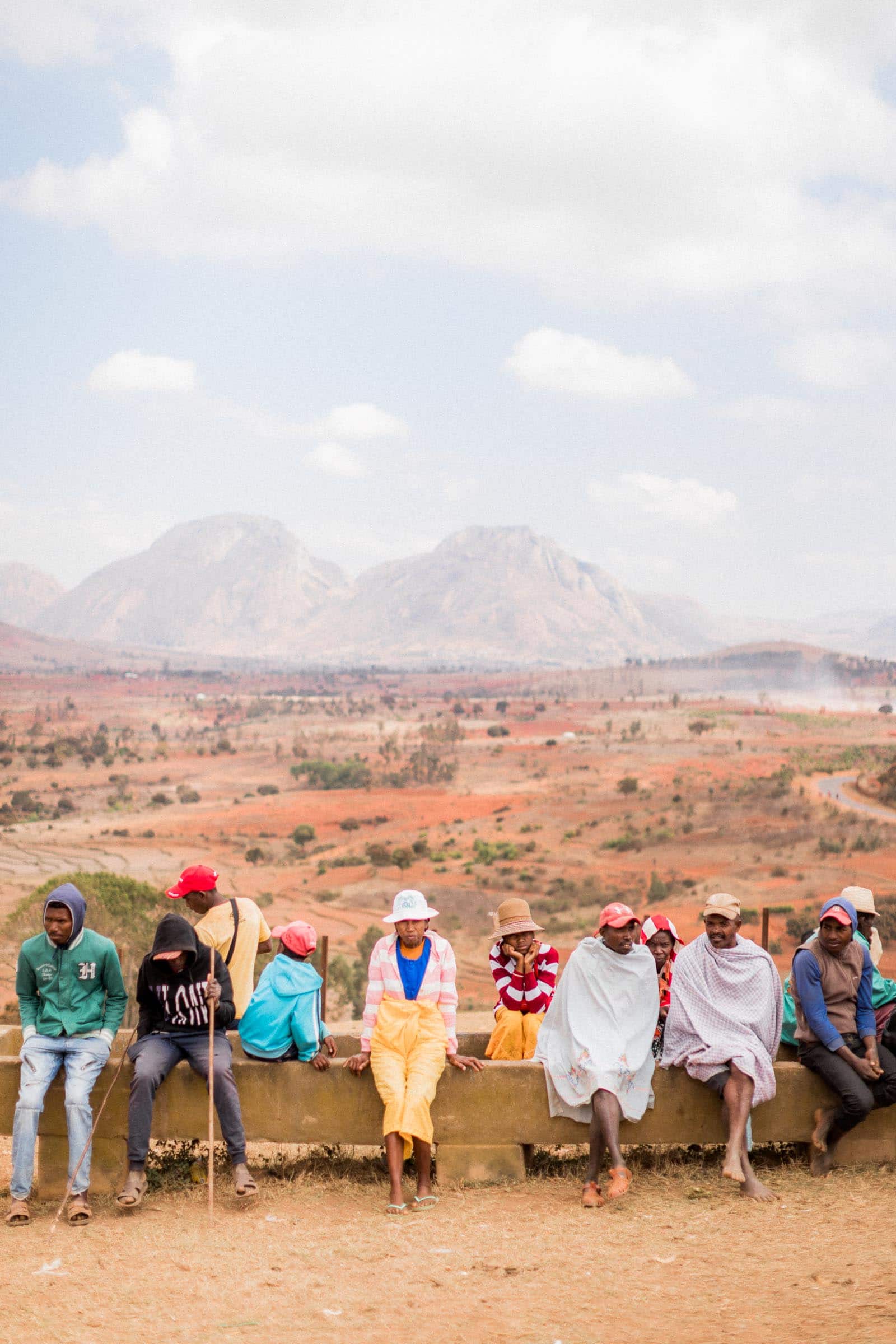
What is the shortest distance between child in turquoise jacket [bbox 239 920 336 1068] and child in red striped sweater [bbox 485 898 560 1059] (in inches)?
39.6

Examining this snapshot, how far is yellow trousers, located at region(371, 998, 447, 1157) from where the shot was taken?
224 inches

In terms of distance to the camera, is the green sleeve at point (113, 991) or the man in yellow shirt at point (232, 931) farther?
the man in yellow shirt at point (232, 931)

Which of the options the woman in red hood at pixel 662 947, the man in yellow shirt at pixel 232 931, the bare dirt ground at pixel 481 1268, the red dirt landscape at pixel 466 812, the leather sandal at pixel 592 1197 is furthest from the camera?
the red dirt landscape at pixel 466 812

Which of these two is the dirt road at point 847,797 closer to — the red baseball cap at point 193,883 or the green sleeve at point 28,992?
the red baseball cap at point 193,883

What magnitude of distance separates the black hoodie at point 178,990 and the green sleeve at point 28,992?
1.63 ft

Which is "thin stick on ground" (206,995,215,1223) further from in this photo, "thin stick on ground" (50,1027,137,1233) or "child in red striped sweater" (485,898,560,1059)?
"child in red striped sweater" (485,898,560,1059)

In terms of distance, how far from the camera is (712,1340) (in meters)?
4.10

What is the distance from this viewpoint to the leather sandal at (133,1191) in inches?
221

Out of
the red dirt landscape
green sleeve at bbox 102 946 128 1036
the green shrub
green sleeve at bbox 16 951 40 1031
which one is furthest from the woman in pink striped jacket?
the green shrub

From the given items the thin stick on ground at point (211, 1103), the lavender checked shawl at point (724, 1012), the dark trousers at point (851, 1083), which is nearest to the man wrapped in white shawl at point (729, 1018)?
the lavender checked shawl at point (724, 1012)

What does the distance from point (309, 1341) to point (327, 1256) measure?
75cm

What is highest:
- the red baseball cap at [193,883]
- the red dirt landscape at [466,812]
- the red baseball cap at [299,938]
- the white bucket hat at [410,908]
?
the red baseball cap at [193,883]

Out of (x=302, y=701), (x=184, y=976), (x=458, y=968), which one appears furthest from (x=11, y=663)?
(x=184, y=976)

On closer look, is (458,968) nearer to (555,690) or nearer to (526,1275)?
(526,1275)
